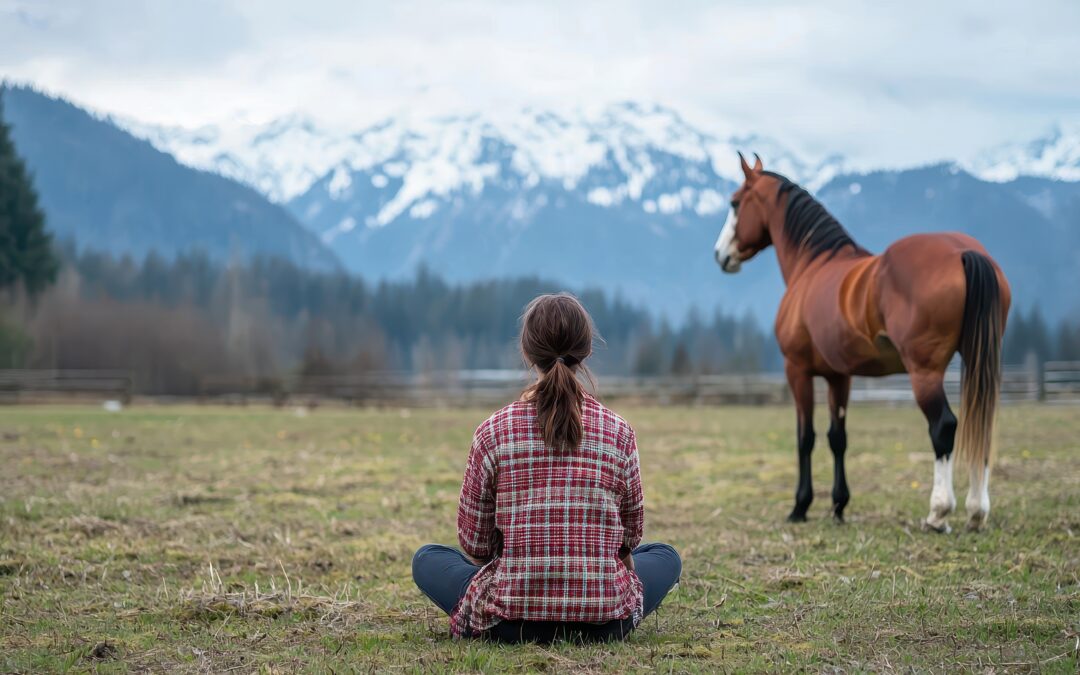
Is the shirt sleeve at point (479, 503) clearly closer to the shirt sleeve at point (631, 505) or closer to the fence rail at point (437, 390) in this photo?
the shirt sleeve at point (631, 505)

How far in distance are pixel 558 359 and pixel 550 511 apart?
525 mm

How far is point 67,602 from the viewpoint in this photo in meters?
4.39

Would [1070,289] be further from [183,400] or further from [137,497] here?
[137,497]

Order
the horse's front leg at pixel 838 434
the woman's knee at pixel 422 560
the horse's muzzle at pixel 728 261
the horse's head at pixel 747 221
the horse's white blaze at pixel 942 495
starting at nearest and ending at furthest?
the woman's knee at pixel 422 560
the horse's white blaze at pixel 942 495
the horse's front leg at pixel 838 434
the horse's head at pixel 747 221
the horse's muzzle at pixel 728 261

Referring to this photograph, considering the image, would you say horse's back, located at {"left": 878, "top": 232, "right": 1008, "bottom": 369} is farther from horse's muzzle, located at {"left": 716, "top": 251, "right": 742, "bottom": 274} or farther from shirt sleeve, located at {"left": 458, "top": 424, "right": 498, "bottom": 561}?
shirt sleeve, located at {"left": 458, "top": 424, "right": 498, "bottom": 561}

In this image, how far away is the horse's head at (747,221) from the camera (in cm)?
Answer: 820

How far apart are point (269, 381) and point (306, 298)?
57432mm

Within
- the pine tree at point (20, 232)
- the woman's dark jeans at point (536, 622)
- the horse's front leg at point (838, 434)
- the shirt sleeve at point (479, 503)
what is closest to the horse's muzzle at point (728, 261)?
the horse's front leg at point (838, 434)

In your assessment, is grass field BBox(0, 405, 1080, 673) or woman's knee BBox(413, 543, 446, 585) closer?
grass field BBox(0, 405, 1080, 673)

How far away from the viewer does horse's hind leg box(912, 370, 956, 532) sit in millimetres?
6039

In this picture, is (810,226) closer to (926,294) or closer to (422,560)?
(926,294)

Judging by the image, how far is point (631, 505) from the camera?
3.47 m

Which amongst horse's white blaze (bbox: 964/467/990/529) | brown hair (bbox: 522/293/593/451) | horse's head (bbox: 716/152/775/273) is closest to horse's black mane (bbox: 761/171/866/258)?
horse's head (bbox: 716/152/775/273)

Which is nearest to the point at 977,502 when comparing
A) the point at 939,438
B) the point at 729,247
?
the point at 939,438
